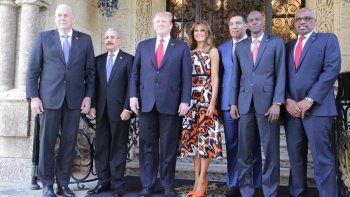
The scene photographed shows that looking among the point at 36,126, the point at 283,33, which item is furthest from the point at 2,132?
the point at 283,33

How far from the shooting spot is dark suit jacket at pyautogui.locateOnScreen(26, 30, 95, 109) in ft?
12.8

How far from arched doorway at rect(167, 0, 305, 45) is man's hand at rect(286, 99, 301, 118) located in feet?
11.3

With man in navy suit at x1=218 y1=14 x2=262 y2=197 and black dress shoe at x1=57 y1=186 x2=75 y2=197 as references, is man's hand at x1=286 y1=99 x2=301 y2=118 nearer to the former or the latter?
man in navy suit at x1=218 y1=14 x2=262 y2=197

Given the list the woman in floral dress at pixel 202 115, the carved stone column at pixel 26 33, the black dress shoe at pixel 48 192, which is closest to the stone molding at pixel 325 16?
the woman in floral dress at pixel 202 115

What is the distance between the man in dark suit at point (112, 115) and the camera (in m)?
4.13

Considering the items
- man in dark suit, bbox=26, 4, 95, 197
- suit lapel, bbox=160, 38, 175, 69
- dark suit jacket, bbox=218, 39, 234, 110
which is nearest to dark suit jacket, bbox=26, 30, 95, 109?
man in dark suit, bbox=26, 4, 95, 197

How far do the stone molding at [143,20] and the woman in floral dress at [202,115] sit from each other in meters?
2.95

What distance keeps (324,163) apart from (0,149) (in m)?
3.92

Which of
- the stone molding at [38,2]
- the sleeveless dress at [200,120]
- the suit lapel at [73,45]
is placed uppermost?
the stone molding at [38,2]

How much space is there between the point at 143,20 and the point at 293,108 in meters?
4.08

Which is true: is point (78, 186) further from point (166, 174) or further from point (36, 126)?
point (166, 174)

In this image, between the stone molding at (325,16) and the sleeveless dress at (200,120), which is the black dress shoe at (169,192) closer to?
the sleeveless dress at (200,120)

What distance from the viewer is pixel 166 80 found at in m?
3.91

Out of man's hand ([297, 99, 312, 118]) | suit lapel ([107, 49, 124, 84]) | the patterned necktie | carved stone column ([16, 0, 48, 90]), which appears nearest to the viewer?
man's hand ([297, 99, 312, 118])
